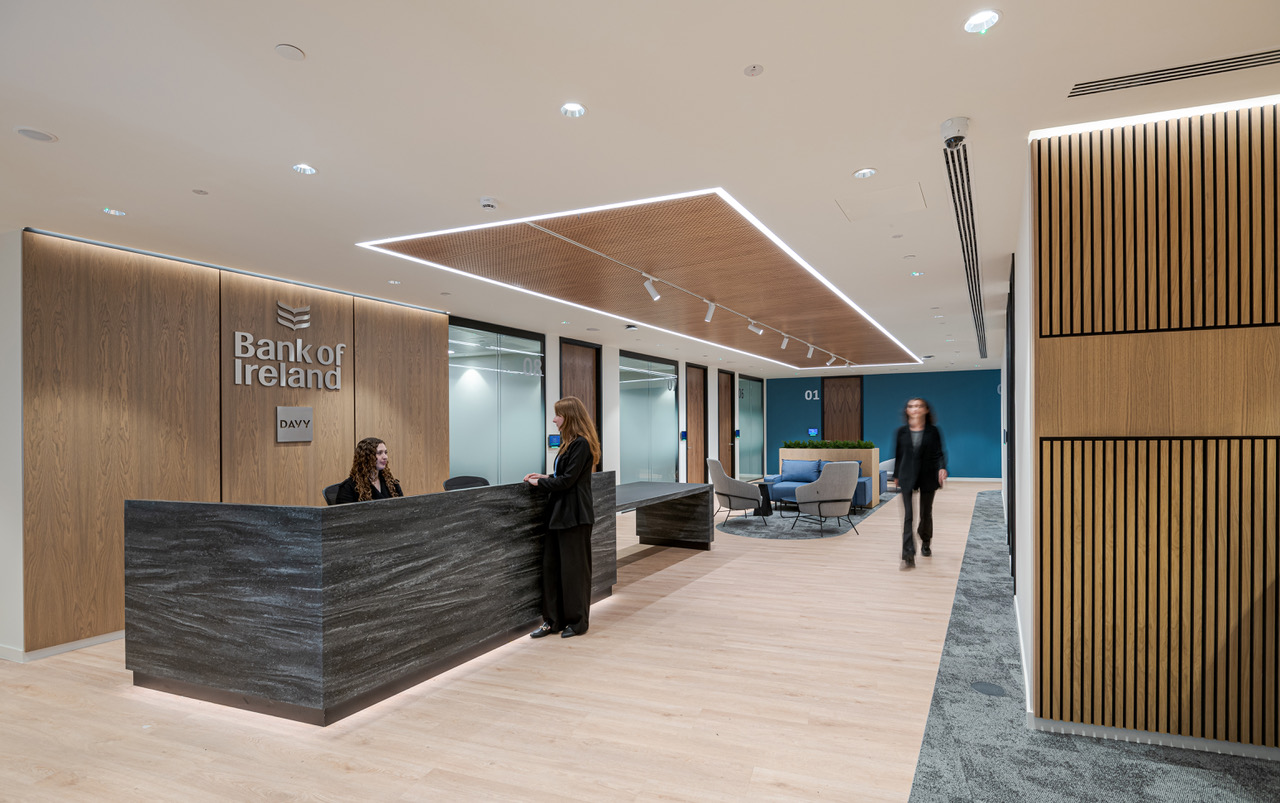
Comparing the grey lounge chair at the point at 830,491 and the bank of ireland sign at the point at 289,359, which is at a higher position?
the bank of ireland sign at the point at 289,359

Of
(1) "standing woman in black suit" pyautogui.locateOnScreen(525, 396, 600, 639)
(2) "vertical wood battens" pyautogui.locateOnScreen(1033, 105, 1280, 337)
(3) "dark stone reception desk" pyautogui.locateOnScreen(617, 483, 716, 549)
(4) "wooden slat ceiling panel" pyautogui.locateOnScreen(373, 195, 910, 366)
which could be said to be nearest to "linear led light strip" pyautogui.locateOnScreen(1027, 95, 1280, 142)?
(2) "vertical wood battens" pyautogui.locateOnScreen(1033, 105, 1280, 337)

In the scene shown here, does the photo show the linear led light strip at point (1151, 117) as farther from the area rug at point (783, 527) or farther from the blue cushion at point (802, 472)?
the blue cushion at point (802, 472)

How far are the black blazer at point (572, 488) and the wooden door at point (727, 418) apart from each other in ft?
39.2

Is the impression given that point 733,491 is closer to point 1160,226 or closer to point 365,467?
point 365,467

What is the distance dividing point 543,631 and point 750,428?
46.9 feet

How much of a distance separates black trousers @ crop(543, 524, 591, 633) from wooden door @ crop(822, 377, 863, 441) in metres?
14.7

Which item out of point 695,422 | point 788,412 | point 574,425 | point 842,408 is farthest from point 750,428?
point 574,425

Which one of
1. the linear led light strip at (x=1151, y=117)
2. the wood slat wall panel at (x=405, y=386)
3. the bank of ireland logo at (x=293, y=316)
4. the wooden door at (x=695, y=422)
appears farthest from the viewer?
the wooden door at (x=695, y=422)

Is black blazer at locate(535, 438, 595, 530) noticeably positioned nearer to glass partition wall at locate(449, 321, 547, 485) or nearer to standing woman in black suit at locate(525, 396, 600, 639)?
standing woman in black suit at locate(525, 396, 600, 639)

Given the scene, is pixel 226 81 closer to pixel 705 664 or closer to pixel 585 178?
pixel 585 178

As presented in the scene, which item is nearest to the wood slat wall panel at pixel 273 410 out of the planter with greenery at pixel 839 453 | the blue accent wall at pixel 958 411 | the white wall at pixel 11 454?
the white wall at pixel 11 454

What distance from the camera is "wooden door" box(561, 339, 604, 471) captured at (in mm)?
10828

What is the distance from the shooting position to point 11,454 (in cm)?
464

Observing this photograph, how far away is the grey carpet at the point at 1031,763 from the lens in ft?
8.90
